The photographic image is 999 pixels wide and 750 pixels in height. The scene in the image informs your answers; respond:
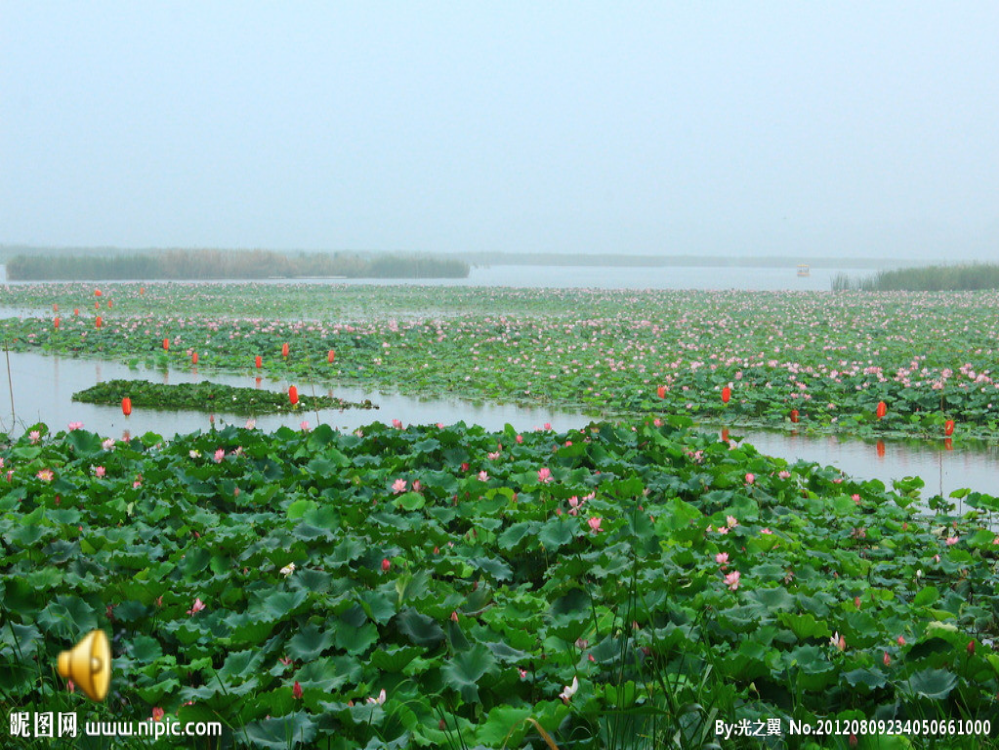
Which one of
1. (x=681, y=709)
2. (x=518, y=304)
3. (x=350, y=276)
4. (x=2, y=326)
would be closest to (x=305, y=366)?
(x=2, y=326)

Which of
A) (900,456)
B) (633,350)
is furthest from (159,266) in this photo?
(900,456)

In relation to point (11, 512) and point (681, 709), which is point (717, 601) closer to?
point (681, 709)

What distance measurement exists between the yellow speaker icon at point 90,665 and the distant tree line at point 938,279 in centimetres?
3205

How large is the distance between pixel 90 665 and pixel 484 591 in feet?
8.46

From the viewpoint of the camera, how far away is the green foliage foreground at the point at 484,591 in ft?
7.06

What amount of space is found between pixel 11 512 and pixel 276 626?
72.6 inches

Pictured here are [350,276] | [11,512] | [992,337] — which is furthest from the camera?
[350,276]

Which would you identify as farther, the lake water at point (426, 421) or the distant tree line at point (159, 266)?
the distant tree line at point (159, 266)

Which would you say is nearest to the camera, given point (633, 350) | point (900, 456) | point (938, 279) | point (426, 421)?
point (900, 456)

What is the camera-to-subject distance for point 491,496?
418cm

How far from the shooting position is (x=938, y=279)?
98.1 feet

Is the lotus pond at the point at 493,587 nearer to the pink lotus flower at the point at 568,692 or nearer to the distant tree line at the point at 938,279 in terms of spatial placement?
the pink lotus flower at the point at 568,692

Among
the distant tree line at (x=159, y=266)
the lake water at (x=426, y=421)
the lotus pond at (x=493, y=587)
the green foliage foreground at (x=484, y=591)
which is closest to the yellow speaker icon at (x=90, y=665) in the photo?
the green foliage foreground at (x=484, y=591)

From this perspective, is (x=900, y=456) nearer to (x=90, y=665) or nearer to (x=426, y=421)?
(x=426, y=421)
